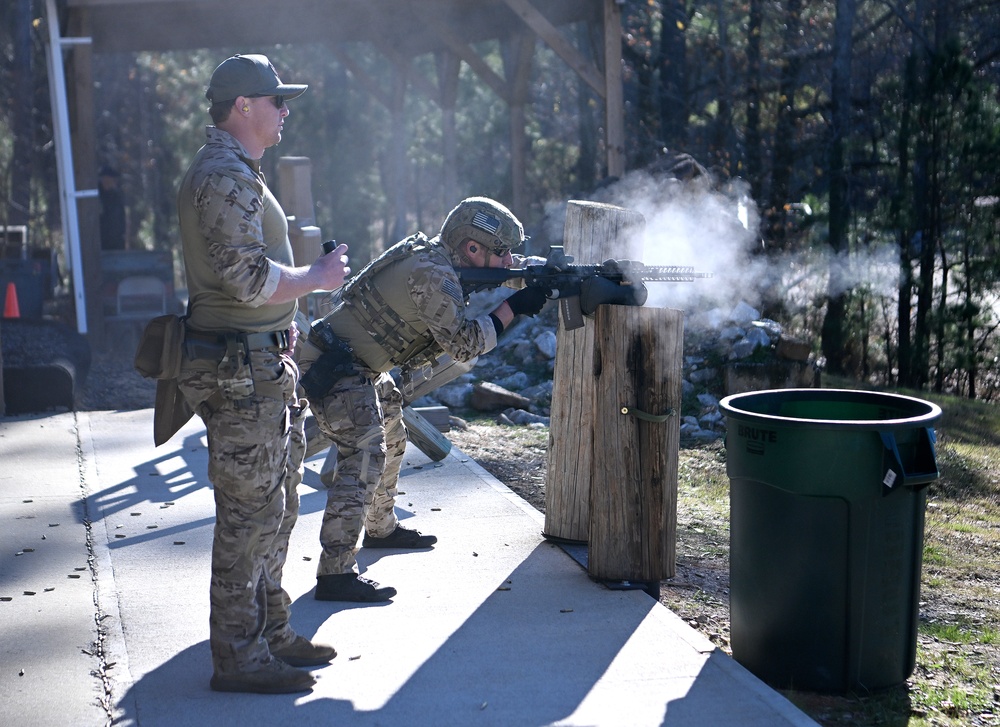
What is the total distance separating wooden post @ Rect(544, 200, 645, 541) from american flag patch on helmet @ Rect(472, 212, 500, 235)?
75 cm

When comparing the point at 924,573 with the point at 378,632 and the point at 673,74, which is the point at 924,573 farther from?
the point at 673,74

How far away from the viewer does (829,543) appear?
3.53 meters

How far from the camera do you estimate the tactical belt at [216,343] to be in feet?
11.0

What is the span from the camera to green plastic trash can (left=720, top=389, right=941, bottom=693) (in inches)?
136

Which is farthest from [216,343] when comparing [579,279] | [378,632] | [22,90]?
[22,90]

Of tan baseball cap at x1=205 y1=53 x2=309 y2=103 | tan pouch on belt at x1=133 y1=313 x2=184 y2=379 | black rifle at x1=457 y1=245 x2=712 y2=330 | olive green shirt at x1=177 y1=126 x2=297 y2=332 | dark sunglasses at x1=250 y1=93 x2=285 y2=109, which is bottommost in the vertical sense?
tan pouch on belt at x1=133 y1=313 x2=184 y2=379

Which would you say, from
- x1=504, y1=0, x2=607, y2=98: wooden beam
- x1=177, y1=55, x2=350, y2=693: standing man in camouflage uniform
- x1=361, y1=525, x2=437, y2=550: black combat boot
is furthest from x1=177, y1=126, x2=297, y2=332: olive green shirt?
x1=504, y1=0, x2=607, y2=98: wooden beam

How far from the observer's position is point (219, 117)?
11.2 ft

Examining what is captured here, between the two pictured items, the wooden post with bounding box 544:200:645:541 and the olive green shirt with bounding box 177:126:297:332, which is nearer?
the olive green shirt with bounding box 177:126:297:332

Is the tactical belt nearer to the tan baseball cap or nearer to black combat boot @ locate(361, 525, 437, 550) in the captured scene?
the tan baseball cap

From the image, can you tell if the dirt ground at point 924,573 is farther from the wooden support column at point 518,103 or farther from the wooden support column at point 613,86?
the wooden support column at point 518,103

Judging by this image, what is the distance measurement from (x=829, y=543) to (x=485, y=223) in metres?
1.91

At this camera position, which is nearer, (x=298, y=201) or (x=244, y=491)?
(x=244, y=491)

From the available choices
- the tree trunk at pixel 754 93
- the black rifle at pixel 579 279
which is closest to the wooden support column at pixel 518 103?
the tree trunk at pixel 754 93
